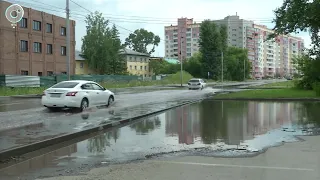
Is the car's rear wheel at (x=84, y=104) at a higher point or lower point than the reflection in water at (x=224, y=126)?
higher

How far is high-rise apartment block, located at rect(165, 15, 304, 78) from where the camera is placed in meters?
149

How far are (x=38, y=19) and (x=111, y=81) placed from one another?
14.9 metres

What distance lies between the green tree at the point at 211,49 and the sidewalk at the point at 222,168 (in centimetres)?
9354

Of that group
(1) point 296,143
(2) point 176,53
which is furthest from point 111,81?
(2) point 176,53

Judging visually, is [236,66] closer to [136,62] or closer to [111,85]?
[136,62]

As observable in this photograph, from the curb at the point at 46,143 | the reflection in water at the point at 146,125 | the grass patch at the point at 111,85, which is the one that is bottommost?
the reflection in water at the point at 146,125

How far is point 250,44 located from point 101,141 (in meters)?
155

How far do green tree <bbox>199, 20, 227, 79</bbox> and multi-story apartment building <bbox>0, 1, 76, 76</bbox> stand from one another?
46.4 m

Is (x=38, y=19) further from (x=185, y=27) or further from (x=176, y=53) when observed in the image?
(x=176, y=53)

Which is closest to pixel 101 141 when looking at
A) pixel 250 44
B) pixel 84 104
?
pixel 84 104

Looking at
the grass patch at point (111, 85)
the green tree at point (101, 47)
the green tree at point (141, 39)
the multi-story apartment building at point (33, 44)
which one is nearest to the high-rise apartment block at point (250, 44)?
the green tree at point (141, 39)

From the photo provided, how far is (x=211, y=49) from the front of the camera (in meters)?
101

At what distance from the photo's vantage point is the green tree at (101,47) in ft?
281

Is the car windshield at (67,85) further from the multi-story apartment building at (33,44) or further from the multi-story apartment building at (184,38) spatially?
the multi-story apartment building at (184,38)
